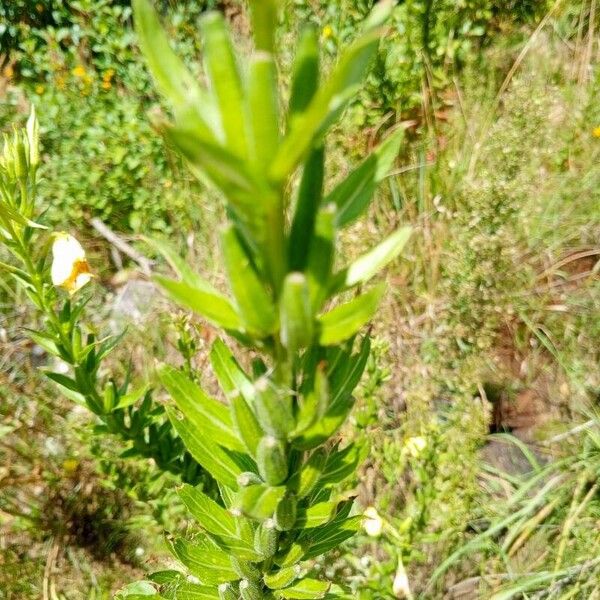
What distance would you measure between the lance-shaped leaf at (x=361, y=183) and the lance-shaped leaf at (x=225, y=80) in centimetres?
13

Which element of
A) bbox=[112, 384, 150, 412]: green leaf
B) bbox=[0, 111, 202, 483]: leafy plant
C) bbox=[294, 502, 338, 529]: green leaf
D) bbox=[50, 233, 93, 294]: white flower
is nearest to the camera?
bbox=[294, 502, 338, 529]: green leaf

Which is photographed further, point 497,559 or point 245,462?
point 497,559

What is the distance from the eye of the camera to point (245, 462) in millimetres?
736

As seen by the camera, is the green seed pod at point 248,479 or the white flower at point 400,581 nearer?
the green seed pod at point 248,479

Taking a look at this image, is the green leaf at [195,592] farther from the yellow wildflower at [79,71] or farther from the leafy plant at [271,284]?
the yellow wildflower at [79,71]

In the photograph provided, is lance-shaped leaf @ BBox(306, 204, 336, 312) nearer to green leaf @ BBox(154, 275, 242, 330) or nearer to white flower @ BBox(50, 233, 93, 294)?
green leaf @ BBox(154, 275, 242, 330)

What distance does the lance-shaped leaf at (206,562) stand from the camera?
0.81 m

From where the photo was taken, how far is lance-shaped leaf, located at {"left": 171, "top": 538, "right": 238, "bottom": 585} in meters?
0.81

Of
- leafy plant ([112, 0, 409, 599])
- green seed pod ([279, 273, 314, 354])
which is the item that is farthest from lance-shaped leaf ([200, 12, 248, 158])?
green seed pod ([279, 273, 314, 354])

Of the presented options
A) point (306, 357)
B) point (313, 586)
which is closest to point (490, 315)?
point (313, 586)

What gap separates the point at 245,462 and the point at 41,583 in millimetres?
1556

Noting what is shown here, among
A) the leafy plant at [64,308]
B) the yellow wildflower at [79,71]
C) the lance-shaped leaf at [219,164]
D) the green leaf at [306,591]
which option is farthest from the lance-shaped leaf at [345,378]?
the yellow wildflower at [79,71]

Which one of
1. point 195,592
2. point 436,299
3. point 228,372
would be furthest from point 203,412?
point 436,299

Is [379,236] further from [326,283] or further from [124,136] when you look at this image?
[326,283]
